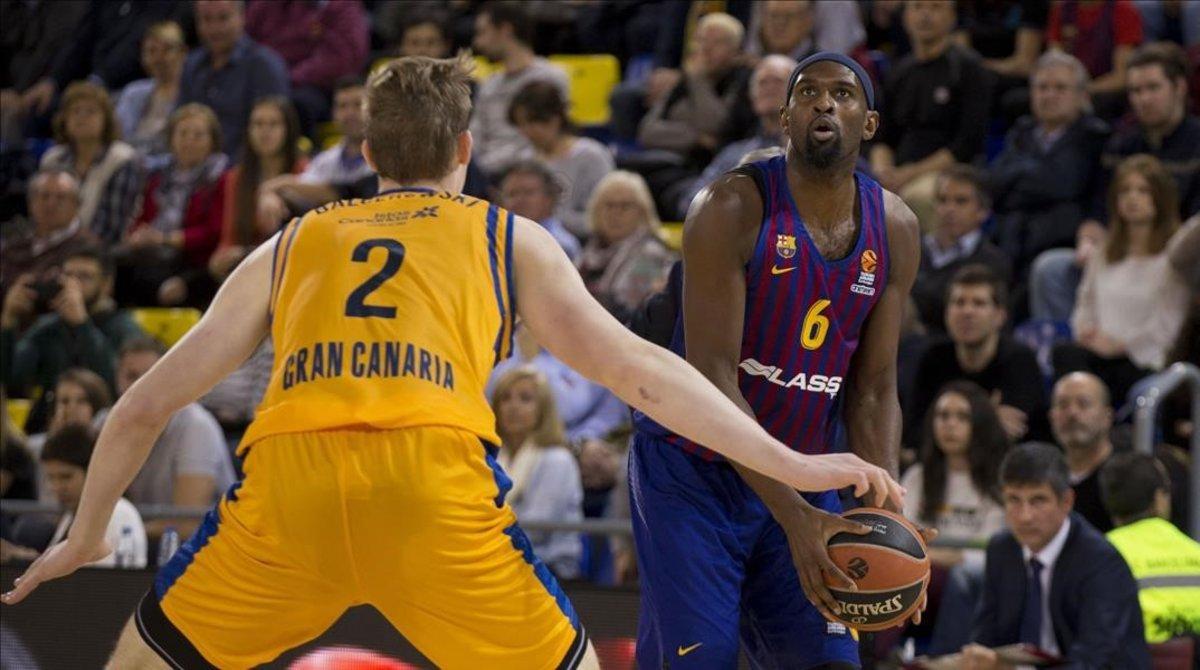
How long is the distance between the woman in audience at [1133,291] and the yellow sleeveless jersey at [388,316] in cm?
594

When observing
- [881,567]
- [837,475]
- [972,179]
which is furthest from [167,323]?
[837,475]

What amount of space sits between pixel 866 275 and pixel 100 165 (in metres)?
8.32

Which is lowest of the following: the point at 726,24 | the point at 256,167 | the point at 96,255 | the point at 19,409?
the point at 19,409

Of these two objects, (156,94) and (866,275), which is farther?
(156,94)

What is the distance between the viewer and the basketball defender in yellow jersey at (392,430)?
162 inches

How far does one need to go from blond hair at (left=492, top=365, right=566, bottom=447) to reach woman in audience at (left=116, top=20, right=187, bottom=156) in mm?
4776

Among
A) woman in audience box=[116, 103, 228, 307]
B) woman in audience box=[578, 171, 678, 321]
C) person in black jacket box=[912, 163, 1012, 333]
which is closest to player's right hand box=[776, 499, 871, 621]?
woman in audience box=[578, 171, 678, 321]

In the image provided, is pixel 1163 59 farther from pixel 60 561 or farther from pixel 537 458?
pixel 60 561

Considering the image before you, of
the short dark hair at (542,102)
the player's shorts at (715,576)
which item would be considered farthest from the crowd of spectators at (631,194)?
the player's shorts at (715,576)

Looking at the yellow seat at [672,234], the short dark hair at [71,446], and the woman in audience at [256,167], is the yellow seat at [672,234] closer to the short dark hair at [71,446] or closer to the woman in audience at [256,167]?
the woman in audience at [256,167]

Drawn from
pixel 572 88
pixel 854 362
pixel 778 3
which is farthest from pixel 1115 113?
pixel 854 362

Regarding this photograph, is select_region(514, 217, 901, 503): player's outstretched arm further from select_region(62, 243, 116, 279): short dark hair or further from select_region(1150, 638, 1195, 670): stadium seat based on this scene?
select_region(62, 243, 116, 279): short dark hair

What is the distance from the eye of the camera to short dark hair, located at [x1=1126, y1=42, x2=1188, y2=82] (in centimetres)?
1023

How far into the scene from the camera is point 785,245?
16.9ft
